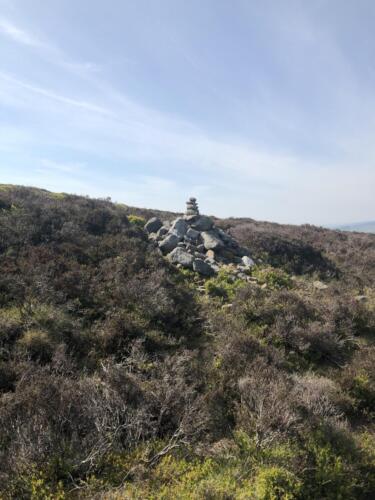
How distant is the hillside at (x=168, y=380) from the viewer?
150 inches

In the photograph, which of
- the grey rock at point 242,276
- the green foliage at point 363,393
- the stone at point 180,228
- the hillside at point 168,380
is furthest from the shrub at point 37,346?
the stone at point 180,228

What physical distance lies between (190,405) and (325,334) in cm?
492

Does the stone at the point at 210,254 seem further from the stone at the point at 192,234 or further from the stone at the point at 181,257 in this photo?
the stone at the point at 192,234

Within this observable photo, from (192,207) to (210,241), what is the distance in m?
3.97

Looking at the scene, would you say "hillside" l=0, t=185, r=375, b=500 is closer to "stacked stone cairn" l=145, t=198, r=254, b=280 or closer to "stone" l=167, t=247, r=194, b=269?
"stone" l=167, t=247, r=194, b=269

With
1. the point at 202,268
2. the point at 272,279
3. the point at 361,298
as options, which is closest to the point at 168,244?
the point at 202,268

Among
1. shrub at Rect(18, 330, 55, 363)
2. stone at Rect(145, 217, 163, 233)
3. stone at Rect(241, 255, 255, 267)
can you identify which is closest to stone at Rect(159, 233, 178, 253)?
stone at Rect(145, 217, 163, 233)

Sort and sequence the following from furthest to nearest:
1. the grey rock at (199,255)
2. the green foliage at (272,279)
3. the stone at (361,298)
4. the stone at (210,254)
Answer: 1. the stone at (210,254)
2. the grey rock at (199,255)
3. the green foliage at (272,279)
4. the stone at (361,298)

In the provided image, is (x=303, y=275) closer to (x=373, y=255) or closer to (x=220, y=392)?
(x=373, y=255)

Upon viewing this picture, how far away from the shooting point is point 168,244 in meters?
14.1

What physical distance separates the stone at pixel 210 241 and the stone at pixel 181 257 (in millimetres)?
1621

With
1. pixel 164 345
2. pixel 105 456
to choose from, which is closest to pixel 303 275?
pixel 164 345

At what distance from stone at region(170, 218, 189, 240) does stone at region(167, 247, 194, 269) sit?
1.72m

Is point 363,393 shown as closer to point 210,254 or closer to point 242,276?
point 242,276
